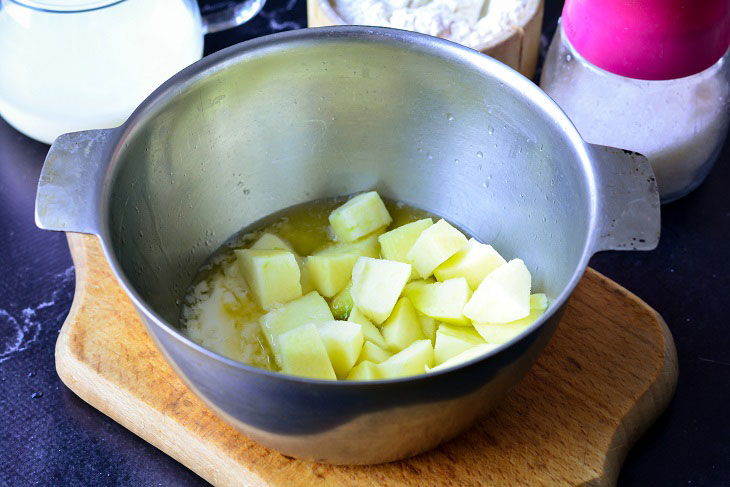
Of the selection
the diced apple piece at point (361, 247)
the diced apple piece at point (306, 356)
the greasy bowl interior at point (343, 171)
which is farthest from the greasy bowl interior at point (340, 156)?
the diced apple piece at point (306, 356)

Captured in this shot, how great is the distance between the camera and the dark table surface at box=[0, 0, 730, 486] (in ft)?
3.34

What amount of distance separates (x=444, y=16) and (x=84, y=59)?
543 mm

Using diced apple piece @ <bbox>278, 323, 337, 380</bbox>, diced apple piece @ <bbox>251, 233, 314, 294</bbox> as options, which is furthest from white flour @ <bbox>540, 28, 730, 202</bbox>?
diced apple piece @ <bbox>278, 323, 337, 380</bbox>

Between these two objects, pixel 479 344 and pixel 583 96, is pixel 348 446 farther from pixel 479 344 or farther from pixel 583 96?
pixel 583 96

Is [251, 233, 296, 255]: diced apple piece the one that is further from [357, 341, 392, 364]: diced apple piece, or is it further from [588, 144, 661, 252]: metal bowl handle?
[588, 144, 661, 252]: metal bowl handle

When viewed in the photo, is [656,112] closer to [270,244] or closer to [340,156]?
[340,156]

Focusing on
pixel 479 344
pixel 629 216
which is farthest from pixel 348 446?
pixel 629 216

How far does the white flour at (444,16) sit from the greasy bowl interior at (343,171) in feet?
0.69

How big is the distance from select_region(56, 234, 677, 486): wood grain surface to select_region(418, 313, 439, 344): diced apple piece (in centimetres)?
12

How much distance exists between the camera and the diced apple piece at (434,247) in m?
1.08

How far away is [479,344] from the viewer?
Answer: 1001mm

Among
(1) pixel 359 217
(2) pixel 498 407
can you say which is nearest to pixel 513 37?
(1) pixel 359 217

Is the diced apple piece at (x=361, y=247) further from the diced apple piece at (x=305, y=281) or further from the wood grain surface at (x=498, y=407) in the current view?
the wood grain surface at (x=498, y=407)

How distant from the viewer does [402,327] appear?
40.6 inches
